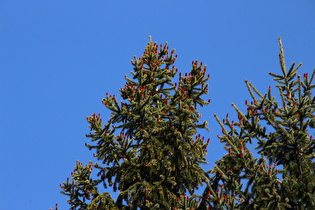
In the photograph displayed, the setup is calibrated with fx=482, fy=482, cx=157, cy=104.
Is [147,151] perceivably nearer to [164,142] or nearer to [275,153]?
[164,142]

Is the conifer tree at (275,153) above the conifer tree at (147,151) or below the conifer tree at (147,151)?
below

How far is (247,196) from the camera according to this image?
10.6m

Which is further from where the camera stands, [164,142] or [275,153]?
[164,142]

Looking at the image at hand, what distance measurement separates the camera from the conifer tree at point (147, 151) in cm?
1586

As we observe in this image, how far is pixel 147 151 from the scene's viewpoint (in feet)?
53.7

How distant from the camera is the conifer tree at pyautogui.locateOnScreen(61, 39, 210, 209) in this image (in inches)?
624

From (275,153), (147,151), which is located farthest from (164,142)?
(275,153)

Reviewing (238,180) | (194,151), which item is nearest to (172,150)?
(194,151)

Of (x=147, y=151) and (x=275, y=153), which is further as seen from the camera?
(x=147, y=151)

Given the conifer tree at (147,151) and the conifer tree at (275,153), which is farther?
the conifer tree at (147,151)

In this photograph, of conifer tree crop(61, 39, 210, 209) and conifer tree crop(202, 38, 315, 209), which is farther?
conifer tree crop(61, 39, 210, 209)

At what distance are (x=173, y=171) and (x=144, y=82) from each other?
358 cm

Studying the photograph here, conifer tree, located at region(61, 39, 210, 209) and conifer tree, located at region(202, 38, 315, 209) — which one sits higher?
conifer tree, located at region(61, 39, 210, 209)

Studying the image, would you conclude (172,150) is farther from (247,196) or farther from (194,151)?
(247,196)
